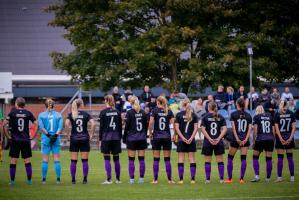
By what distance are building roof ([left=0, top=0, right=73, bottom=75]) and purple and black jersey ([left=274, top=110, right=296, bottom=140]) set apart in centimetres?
3377

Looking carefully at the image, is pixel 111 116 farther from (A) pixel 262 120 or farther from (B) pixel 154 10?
(B) pixel 154 10

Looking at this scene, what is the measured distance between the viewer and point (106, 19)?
1711 inches

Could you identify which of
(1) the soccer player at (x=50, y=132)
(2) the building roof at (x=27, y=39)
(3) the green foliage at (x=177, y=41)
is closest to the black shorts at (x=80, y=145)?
(1) the soccer player at (x=50, y=132)

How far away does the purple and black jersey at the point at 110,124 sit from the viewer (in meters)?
21.5

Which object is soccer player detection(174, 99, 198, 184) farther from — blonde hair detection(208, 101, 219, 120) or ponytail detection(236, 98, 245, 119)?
ponytail detection(236, 98, 245, 119)

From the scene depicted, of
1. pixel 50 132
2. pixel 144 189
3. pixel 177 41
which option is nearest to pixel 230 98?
pixel 177 41

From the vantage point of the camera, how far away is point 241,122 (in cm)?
2188

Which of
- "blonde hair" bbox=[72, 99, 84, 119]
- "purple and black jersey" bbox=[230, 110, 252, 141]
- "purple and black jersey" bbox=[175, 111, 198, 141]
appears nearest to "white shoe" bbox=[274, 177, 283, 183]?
"purple and black jersey" bbox=[230, 110, 252, 141]

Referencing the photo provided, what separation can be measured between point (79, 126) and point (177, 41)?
21687 mm

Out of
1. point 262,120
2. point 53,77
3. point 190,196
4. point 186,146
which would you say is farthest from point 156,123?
point 53,77

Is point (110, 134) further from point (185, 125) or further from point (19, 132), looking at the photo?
point (19, 132)

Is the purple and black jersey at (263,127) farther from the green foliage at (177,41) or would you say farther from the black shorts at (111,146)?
the green foliage at (177,41)

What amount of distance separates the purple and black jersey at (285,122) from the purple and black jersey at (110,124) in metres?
4.12

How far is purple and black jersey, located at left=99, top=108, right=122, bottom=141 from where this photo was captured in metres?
21.5
